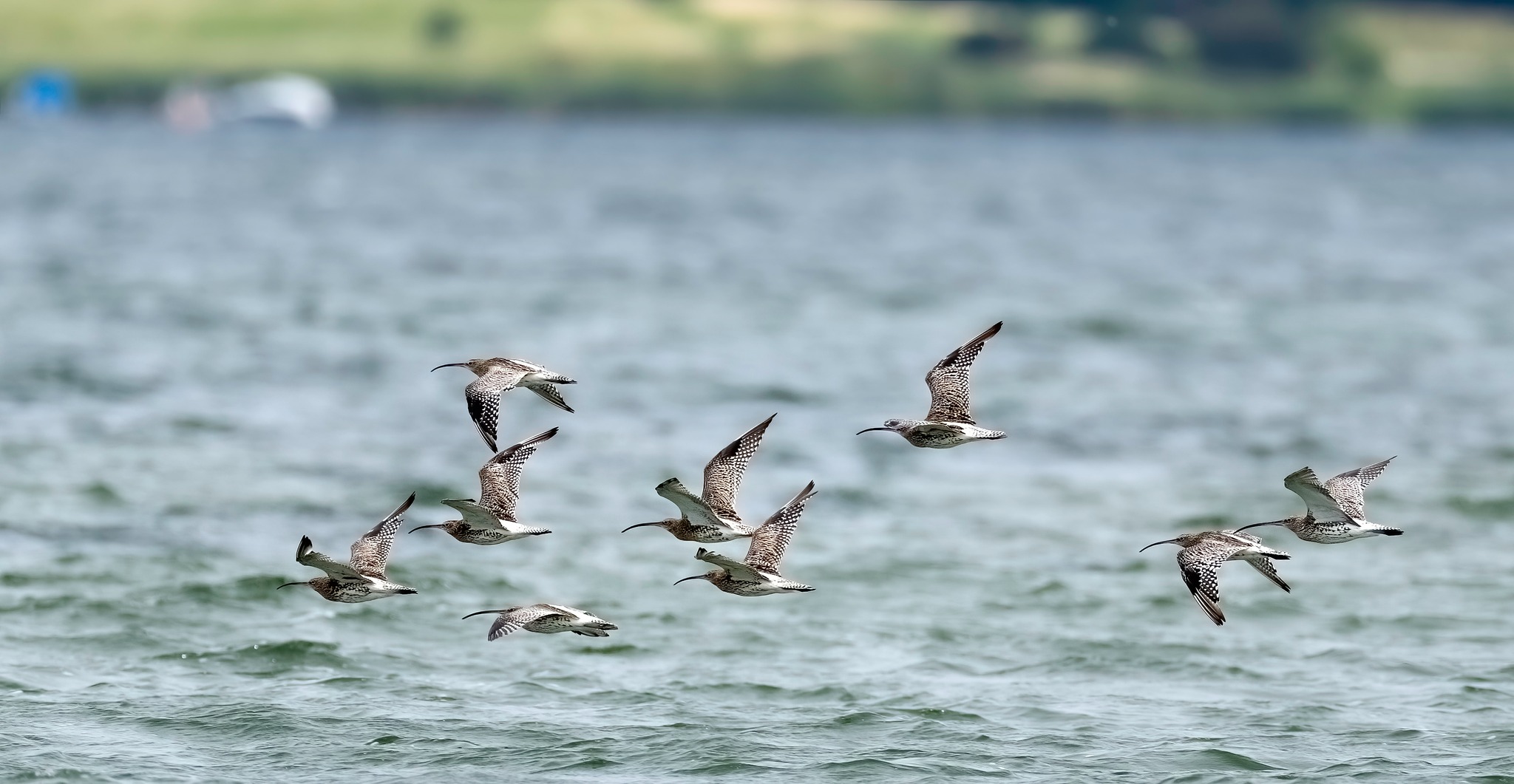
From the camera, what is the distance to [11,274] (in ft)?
223

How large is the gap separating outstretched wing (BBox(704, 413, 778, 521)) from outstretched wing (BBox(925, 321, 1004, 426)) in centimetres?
152

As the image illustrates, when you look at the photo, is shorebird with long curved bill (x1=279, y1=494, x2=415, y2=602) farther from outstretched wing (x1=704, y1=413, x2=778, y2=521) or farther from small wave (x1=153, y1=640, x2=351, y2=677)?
small wave (x1=153, y1=640, x2=351, y2=677)

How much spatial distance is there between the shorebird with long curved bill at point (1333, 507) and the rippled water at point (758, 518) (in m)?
2.48

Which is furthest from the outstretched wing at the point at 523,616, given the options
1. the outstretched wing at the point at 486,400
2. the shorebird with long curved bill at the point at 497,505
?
the outstretched wing at the point at 486,400

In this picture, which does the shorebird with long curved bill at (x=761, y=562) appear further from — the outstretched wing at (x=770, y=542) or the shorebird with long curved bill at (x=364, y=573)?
the shorebird with long curved bill at (x=364, y=573)

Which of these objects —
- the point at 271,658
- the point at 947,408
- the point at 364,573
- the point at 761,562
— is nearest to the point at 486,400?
the point at 364,573

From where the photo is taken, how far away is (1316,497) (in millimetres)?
17578

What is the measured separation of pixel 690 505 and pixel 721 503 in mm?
682

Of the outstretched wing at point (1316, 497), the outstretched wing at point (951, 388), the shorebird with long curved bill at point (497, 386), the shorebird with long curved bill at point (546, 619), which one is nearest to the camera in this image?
the shorebird with long curved bill at point (546, 619)

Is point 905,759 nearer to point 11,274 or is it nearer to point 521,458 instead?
point 521,458

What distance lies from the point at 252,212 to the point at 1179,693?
91.6 m

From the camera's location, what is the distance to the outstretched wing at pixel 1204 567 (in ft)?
52.7

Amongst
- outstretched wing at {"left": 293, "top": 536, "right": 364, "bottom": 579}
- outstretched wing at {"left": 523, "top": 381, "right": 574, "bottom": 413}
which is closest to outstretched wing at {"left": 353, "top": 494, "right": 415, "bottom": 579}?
outstretched wing at {"left": 293, "top": 536, "right": 364, "bottom": 579}

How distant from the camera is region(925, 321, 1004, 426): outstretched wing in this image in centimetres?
1766
